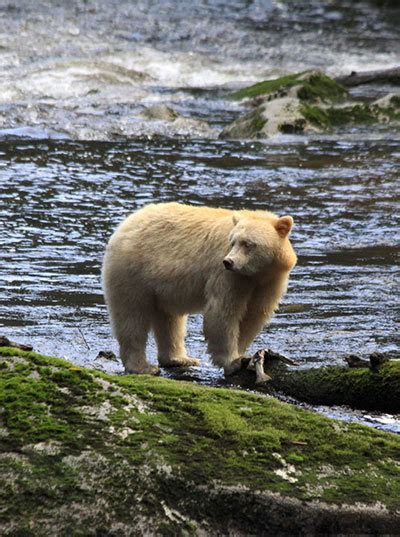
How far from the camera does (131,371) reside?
7.33 metres

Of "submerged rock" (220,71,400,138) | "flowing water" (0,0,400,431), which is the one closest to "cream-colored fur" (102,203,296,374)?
"flowing water" (0,0,400,431)

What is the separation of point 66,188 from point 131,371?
7.30m

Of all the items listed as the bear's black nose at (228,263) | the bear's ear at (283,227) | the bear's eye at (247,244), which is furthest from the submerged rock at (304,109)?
the bear's black nose at (228,263)

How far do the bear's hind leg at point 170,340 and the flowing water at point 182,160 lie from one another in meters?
0.29

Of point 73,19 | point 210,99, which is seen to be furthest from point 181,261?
point 73,19

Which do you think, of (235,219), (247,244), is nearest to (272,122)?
(235,219)

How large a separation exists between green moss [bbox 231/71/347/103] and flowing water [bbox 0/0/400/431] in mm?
936

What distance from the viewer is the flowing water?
352 inches

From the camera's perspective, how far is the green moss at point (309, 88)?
2017 cm

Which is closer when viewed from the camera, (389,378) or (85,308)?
(389,378)

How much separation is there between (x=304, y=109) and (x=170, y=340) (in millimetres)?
12295

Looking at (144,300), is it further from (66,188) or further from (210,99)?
(210,99)

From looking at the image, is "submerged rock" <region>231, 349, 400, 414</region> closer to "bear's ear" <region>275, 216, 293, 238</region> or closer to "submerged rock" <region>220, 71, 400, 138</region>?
"bear's ear" <region>275, 216, 293, 238</region>

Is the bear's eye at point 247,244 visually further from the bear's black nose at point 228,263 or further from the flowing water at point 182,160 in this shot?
the flowing water at point 182,160
